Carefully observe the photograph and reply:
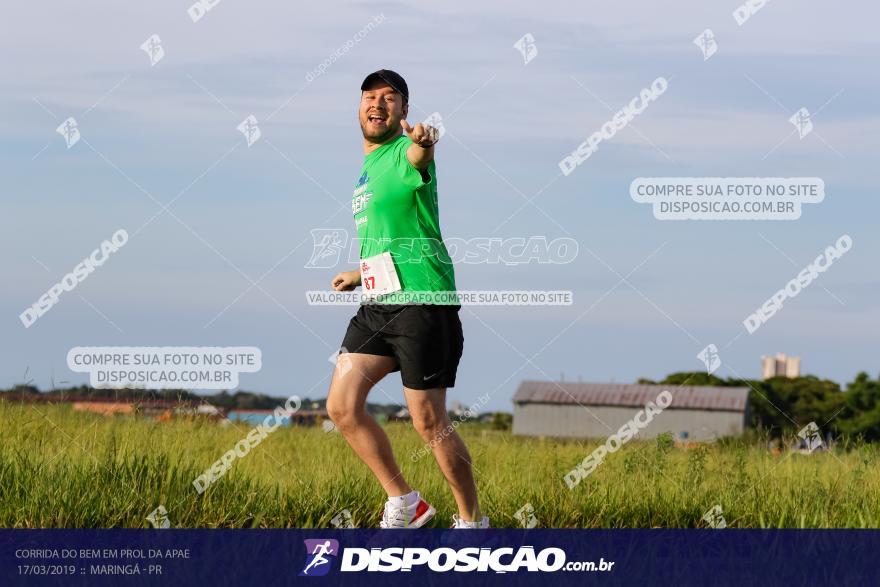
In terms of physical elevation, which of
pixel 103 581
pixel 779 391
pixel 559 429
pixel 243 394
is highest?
pixel 779 391

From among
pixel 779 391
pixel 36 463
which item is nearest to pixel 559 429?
pixel 779 391

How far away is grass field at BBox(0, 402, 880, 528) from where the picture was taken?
6434mm

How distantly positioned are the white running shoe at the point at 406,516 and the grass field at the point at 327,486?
1.21 feet

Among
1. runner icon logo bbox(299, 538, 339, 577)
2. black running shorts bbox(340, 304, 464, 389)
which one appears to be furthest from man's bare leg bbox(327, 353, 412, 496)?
runner icon logo bbox(299, 538, 339, 577)

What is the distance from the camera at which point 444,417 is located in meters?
6.13

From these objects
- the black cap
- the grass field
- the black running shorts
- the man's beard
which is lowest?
the grass field

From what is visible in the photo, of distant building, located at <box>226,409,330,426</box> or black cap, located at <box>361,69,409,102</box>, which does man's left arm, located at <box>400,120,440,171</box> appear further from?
distant building, located at <box>226,409,330,426</box>

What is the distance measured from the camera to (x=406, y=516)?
637 centimetres

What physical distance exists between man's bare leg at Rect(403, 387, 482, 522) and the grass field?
0.70 m

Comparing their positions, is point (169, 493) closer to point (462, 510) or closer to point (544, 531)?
point (462, 510)

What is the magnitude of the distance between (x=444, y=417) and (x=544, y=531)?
87cm

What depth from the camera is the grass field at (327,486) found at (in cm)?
643

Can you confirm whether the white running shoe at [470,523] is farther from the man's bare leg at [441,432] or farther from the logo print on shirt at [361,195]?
the logo print on shirt at [361,195]

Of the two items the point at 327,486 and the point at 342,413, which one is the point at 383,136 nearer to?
the point at 342,413
